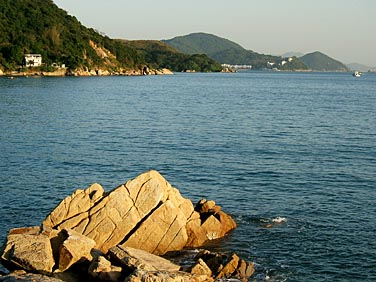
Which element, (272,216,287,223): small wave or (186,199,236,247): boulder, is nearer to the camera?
(186,199,236,247): boulder

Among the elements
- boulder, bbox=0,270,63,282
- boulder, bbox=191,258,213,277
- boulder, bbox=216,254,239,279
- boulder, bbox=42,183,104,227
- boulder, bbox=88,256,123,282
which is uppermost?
boulder, bbox=42,183,104,227

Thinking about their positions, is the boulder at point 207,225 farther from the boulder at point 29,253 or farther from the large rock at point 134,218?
the boulder at point 29,253

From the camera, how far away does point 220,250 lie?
27.7 metres

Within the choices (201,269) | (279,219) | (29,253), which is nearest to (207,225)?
(279,219)

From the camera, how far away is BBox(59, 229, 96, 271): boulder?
22.6 m

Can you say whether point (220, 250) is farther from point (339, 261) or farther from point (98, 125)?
point (98, 125)

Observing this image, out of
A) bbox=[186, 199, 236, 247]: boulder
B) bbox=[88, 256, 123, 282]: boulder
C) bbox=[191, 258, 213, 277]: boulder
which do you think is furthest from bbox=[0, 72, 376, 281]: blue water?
bbox=[88, 256, 123, 282]: boulder

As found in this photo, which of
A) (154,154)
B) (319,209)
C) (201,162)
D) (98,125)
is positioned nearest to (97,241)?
(319,209)

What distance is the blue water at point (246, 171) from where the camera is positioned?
2770 centimetres

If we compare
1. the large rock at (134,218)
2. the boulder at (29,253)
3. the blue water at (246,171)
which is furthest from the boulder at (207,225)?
the boulder at (29,253)

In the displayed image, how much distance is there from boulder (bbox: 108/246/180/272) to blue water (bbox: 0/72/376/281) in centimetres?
446

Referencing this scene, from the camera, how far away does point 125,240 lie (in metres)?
26.3

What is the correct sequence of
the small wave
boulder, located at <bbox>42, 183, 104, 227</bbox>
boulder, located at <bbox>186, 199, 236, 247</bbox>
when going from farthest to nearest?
the small wave → boulder, located at <bbox>186, 199, 236, 247</bbox> → boulder, located at <bbox>42, 183, 104, 227</bbox>

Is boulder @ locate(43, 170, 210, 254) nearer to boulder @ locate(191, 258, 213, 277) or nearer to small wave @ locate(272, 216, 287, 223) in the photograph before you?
boulder @ locate(191, 258, 213, 277)
